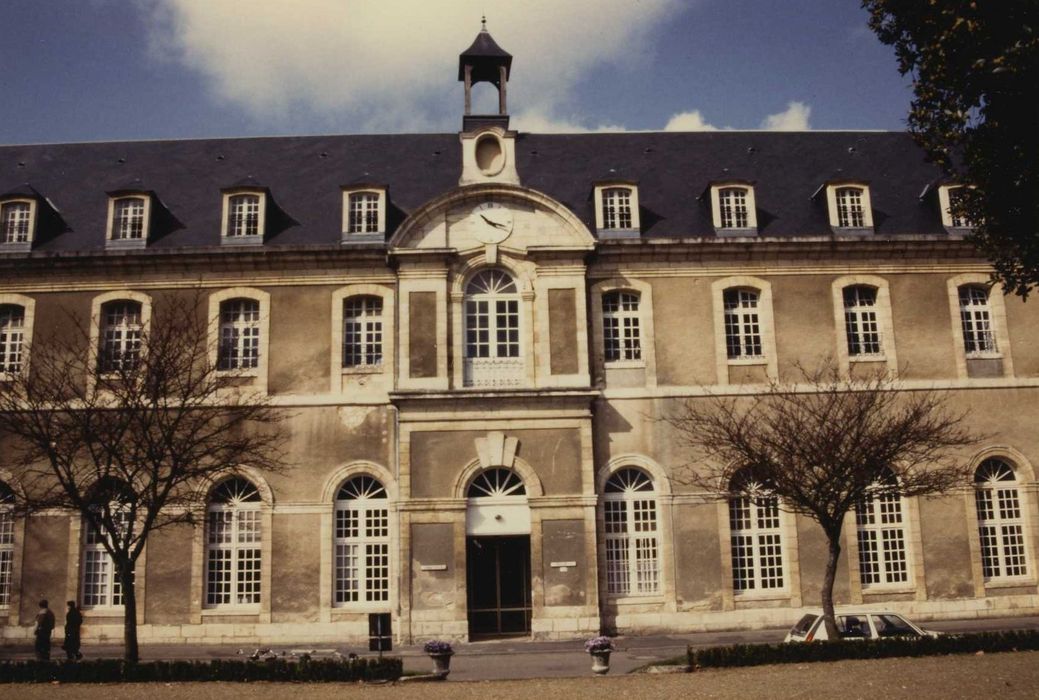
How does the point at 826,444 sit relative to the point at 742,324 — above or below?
below

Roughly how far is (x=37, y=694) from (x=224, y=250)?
1232cm

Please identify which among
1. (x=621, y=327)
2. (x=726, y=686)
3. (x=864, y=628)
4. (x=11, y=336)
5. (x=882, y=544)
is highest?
(x=11, y=336)

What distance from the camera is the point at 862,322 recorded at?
82.7 feet

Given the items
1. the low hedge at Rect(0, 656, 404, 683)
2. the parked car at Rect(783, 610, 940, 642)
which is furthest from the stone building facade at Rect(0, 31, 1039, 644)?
the low hedge at Rect(0, 656, 404, 683)

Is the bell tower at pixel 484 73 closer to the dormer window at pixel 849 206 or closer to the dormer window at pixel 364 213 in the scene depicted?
the dormer window at pixel 364 213

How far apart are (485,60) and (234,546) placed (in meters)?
15.2

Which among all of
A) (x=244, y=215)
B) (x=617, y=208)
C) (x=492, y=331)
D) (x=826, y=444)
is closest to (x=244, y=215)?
(x=244, y=215)

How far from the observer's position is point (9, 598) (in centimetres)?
2325

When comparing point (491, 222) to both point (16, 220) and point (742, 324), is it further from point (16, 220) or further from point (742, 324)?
point (16, 220)

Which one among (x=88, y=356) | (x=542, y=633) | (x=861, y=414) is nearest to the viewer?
(x=861, y=414)

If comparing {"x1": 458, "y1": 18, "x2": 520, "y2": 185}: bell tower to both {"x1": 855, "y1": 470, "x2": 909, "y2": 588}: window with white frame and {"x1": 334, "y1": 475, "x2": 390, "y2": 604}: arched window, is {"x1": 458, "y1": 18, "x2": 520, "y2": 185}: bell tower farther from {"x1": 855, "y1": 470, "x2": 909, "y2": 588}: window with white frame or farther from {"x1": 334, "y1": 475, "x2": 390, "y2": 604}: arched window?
{"x1": 855, "y1": 470, "x2": 909, "y2": 588}: window with white frame

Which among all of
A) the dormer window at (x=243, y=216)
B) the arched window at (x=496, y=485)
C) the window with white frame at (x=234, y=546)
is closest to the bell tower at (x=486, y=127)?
the dormer window at (x=243, y=216)

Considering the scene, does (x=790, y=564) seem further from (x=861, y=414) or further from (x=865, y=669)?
(x=865, y=669)

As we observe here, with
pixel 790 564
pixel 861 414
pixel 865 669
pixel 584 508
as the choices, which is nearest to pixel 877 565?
pixel 790 564
